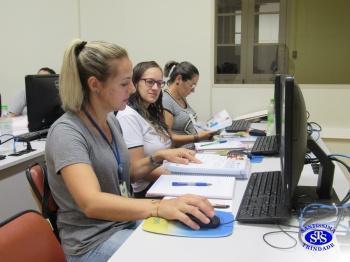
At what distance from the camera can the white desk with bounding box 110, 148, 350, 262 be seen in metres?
0.91

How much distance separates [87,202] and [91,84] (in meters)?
0.43

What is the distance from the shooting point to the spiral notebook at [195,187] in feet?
4.31

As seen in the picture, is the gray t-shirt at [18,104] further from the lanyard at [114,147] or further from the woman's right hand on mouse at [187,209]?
the woman's right hand on mouse at [187,209]

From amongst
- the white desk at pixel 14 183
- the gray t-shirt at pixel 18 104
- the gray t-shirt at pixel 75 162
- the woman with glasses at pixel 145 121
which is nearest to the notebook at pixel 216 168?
the woman with glasses at pixel 145 121

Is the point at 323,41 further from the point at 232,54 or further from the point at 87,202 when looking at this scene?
the point at 87,202

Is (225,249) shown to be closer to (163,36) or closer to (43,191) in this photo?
(43,191)

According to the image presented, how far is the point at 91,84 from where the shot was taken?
1344 millimetres

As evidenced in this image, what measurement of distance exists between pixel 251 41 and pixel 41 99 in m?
2.95

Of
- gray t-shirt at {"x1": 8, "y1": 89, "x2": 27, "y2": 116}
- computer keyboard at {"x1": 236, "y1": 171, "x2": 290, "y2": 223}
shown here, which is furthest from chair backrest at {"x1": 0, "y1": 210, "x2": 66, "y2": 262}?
gray t-shirt at {"x1": 8, "y1": 89, "x2": 27, "y2": 116}

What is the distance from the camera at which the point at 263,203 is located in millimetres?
1194

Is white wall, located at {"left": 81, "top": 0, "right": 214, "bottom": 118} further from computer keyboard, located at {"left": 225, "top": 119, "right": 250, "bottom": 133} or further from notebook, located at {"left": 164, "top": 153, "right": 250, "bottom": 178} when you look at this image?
notebook, located at {"left": 164, "top": 153, "right": 250, "bottom": 178}

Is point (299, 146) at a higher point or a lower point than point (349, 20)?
lower

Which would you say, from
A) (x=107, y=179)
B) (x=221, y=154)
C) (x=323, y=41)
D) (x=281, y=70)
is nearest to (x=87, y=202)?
(x=107, y=179)

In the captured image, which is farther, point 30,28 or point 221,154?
point 30,28
